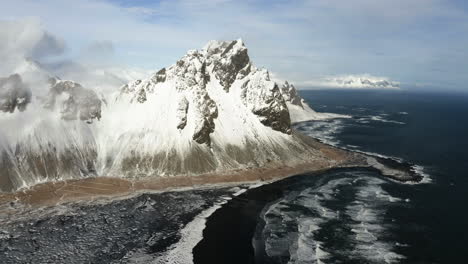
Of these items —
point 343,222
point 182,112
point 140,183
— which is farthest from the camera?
point 182,112

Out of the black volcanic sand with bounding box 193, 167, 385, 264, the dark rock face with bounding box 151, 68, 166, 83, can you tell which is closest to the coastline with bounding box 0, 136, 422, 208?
the black volcanic sand with bounding box 193, 167, 385, 264

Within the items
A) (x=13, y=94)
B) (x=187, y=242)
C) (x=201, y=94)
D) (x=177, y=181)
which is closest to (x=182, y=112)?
(x=201, y=94)

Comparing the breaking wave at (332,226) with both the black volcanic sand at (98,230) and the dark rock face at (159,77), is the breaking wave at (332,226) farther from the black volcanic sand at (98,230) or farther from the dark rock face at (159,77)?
the dark rock face at (159,77)

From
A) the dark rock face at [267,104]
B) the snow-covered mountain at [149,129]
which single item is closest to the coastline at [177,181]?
the snow-covered mountain at [149,129]

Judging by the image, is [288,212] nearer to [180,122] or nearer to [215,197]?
[215,197]

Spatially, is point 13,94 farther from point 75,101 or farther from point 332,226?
point 332,226

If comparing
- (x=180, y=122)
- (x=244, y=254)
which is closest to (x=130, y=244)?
(x=244, y=254)

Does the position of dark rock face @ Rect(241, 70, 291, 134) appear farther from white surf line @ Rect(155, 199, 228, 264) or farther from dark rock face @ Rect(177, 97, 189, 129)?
white surf line @ Rect(155, 199, 228, 264)
